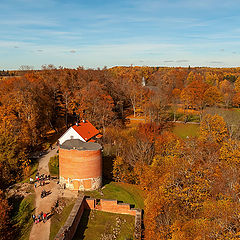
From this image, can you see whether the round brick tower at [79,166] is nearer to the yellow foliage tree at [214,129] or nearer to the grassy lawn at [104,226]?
the grassy lawn at [104,226]

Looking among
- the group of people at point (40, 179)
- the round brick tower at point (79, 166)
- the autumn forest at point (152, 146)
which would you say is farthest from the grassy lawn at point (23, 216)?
the round brick tower at point (79, 166)

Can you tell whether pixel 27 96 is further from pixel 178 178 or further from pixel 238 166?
pixel 238 166

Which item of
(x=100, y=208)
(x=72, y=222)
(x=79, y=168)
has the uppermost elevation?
(x=79, y=168)

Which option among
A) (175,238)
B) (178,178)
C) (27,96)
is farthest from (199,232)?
(27,96)

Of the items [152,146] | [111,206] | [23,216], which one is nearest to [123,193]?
[111,206]

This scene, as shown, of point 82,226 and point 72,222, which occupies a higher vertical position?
point 72,222

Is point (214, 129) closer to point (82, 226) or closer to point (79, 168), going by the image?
point (79, 168)
